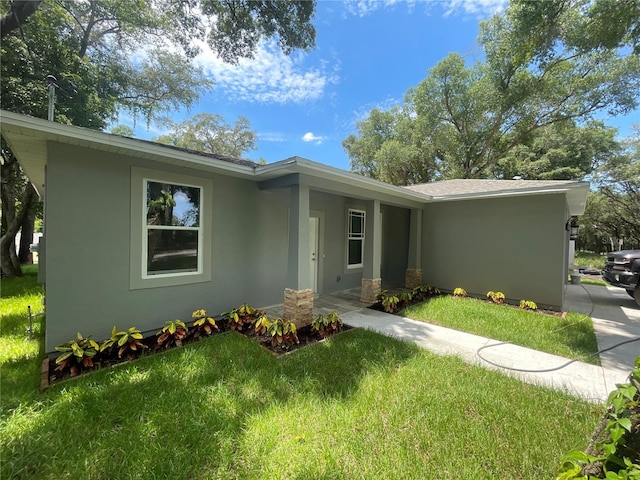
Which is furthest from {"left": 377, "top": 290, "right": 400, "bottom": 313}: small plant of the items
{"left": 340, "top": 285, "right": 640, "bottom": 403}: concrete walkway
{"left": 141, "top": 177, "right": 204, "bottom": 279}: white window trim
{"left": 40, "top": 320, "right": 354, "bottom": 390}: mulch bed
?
{"left": 141, "top": 177, "right": 204, "bottom": 279}: white window trim

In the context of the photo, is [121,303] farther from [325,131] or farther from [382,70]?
[325,131]

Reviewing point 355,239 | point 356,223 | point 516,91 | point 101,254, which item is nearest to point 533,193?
point 356,223

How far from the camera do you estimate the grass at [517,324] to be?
399 centimetres

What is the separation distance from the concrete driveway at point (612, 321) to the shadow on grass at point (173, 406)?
2.63 meters

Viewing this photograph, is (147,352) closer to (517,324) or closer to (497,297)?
(517,324)

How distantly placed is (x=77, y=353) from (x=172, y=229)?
1.96 m

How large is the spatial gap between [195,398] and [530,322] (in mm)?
5845

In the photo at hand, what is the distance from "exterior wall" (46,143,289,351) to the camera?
328cm

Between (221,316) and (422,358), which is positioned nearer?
(422,358)

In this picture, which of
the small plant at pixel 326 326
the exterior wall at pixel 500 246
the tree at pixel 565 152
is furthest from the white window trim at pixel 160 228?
the tree at pixel 565 152

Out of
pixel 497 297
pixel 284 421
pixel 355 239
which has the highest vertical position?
pixel 355 239

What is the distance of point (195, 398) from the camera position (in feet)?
8.54

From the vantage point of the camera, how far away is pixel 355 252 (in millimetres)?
7809

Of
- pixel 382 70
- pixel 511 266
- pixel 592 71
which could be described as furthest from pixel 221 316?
pixel 592 71
